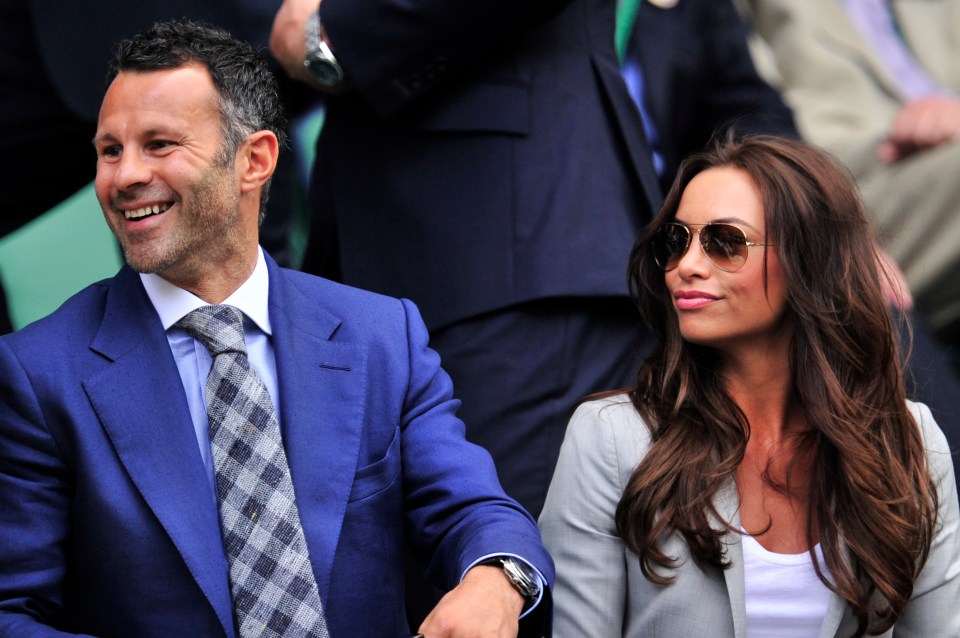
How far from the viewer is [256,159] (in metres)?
2.31

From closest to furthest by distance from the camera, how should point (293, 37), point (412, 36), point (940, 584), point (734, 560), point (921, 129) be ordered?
point (734, 560) → point (940, 584) → point (412, 36) → point (293, 37) → point (921, 129)

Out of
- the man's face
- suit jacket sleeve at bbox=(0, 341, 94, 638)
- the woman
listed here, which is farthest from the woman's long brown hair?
suit jacket sleeve at bbox=(0, 341, 94, 638)

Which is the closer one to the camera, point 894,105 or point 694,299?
point 694,299

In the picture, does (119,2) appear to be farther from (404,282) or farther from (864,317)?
(864,317)

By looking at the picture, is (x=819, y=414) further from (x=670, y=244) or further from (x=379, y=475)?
(x=379, y=475)

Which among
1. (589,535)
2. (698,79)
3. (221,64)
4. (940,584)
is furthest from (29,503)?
(698,79)

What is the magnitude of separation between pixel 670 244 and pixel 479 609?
33.7 inches

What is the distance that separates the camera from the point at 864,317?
2533 millimetres

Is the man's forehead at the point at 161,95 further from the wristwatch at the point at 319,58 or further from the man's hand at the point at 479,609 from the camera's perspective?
the man's hand at the point at 479,609

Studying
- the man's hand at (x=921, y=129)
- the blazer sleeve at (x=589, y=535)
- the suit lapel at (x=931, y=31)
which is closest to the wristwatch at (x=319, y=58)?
the blazer sleeve at (x=589, y=535)

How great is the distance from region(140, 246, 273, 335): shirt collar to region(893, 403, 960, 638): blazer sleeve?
1243 mm

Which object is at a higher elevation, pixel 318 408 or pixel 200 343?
pixel 200 343

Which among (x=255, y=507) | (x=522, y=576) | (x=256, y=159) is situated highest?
(x=256, y=159)

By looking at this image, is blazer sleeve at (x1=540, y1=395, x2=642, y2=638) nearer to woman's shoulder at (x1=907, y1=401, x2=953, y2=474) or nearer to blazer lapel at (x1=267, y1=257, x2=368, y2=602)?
blazer lapel at (x1=267, y1=257, x2=368, y2=602)
